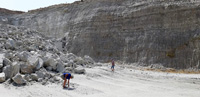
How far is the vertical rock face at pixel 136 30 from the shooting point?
58.5 ft

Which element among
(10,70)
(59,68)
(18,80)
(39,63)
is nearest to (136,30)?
(59,68)

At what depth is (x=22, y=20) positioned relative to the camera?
131 feet

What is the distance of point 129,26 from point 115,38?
7.13 feet

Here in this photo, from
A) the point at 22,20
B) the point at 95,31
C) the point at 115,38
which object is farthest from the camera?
the point at 22,20

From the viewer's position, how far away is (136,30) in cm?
2180

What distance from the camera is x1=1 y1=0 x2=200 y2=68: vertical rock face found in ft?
58.5

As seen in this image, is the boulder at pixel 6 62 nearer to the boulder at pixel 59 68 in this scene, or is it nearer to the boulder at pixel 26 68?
the boulder at pixel 26 68

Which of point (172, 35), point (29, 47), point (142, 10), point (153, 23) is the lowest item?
point (29, 47)

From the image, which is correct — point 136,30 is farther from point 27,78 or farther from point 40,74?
point 27,78

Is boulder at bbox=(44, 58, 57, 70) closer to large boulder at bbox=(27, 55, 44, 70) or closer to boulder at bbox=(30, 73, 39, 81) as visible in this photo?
large boulder at bbox=(27, 55, 44, 70)

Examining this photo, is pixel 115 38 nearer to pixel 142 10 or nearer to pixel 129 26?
pixel 129 26

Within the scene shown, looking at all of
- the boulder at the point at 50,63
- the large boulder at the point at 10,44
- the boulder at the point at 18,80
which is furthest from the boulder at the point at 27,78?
the large boulder at the point at 10,44

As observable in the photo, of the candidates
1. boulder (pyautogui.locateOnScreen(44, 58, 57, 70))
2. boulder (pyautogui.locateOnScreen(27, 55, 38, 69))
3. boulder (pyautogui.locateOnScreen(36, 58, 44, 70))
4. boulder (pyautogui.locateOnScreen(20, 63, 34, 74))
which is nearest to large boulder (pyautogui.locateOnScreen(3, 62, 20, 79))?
boulder (pyautogui.locateOnScreen(20, 63, 34, 74))

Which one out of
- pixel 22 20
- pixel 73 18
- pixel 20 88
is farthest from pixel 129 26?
pixel 22 20
